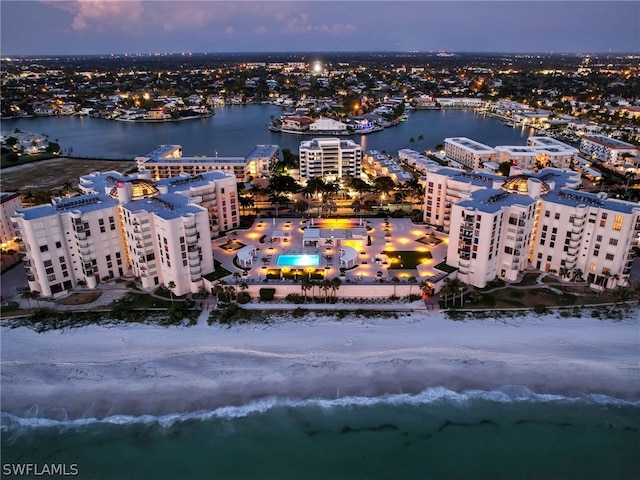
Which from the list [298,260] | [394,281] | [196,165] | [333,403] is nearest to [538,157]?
[394,281]

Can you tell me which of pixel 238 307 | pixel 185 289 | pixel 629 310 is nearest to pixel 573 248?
pixel 629 310

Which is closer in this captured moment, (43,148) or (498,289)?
(498,289)

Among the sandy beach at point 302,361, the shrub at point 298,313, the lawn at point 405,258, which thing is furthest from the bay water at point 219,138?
the sandy beach at point 302,361

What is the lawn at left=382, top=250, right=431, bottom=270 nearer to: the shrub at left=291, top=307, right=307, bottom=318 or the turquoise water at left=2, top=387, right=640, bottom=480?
the shrub at left=291, top=307, right=307, bottom=318

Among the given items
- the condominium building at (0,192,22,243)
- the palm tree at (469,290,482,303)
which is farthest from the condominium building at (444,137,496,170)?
the condominium building at (0,192,22,243)

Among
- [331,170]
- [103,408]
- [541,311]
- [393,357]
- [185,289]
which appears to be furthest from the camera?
[331,170]

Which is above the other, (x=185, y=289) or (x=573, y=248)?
(x=573, y=248)

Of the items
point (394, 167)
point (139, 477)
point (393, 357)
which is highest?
point (394, 167)

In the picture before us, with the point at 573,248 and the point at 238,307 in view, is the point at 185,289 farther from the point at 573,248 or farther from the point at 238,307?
the point at 573,248
